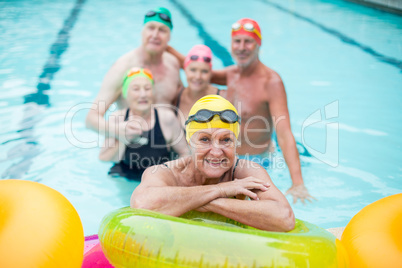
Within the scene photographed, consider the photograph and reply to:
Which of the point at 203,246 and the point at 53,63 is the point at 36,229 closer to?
the point at 203,246

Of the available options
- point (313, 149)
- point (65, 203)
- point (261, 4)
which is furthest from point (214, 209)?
point (261, 4)

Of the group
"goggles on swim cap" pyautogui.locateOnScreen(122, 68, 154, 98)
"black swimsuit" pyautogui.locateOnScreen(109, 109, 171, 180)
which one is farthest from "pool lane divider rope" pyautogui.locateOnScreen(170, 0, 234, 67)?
"black swimsuit" pyautogui.locateOnScreen(109, 109, 171, 180)

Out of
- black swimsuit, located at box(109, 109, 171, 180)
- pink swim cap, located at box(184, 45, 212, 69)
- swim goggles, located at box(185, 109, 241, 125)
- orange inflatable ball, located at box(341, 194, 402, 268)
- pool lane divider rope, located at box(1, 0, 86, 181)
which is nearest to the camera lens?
orange inflatable ball, located at box(341, 194, 402, 268)

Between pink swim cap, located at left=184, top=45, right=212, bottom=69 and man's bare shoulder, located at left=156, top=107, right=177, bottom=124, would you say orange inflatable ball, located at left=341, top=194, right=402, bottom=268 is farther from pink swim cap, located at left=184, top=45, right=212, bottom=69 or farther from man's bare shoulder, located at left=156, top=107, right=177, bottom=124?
Answer: pink swim cap, located at left=184, top=45, right=212, bottom=69

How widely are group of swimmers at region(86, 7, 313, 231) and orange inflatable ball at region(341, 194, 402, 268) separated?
373mm

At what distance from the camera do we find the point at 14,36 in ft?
29.8

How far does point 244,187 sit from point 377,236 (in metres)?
0.73

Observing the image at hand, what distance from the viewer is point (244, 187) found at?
7.80 ft

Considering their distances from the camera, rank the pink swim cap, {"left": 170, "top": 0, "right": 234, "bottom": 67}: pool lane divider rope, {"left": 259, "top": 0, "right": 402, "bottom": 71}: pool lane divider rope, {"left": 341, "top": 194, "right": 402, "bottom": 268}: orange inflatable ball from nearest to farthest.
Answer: {"left": 341, "top": 194, "right": 402, "bottom": 268}: orange inflatable ball < the pink swim cap < {"left": 259, "top": 0, "right": 402, "bottom": 71}: pool lane divider rope < {"left": 170, "top": 0, "right": 234, "bottom": 67}: pool lane divider rope

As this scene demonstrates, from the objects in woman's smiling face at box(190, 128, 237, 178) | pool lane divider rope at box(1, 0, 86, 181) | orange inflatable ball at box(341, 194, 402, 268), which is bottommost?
pool lane divider rope at box(1, 0, 86, 181)

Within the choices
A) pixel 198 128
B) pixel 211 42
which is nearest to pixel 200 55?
pixel 198 128

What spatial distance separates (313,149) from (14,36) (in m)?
7.04

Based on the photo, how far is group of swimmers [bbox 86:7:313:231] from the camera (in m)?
2.34

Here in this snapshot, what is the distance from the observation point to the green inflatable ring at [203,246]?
75.9 inches
